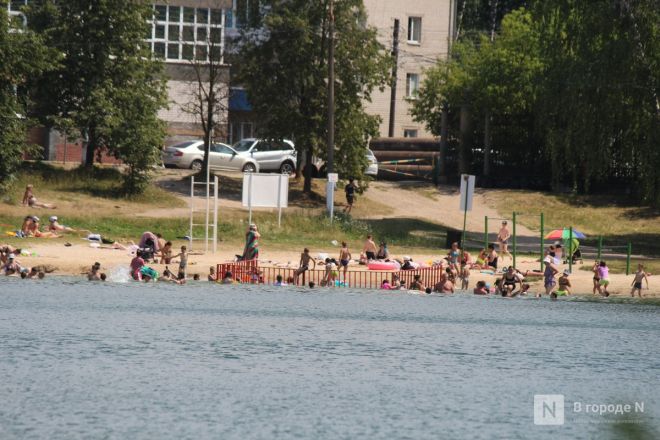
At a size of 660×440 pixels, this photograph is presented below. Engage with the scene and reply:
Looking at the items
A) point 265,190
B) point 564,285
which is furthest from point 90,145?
point 564,285

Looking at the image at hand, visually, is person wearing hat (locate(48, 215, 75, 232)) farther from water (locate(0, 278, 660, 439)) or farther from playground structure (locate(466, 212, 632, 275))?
playground structure (locate(466, 212, 632, 275))

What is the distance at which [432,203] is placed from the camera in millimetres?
58531

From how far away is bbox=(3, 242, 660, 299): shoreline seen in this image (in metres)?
39.2

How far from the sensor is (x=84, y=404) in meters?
24.5

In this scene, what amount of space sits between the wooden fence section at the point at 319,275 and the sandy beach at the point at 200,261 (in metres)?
0.75

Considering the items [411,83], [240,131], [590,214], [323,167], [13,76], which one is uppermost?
[411,83]

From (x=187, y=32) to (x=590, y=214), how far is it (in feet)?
68.7

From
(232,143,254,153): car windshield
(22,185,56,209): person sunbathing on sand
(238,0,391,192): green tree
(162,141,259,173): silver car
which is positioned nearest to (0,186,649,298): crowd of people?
(22,185,56,209): person sunbathing on sand

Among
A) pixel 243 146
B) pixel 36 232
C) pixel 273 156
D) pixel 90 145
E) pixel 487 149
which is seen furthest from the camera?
pixel 487 149

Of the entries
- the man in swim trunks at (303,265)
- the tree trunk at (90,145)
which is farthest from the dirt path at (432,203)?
the man in swim trunks at (303,265)

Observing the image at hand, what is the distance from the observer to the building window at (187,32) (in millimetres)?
58062

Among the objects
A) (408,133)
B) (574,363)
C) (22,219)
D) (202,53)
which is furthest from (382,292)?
(408,133)

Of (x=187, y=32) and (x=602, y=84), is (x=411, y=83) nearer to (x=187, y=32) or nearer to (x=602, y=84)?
(x=187, y=32)

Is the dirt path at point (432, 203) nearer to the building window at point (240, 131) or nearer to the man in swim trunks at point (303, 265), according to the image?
the building window at point (240, 131)
